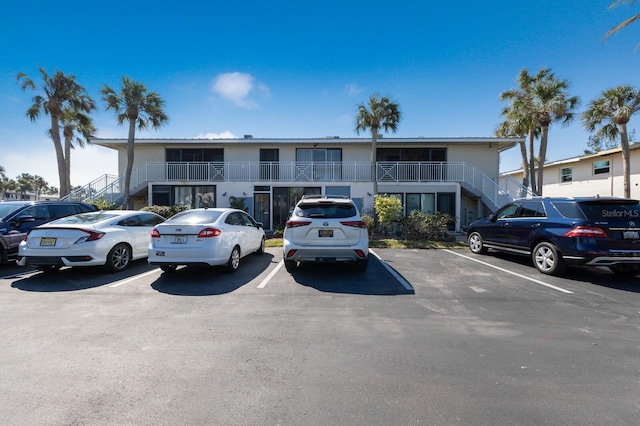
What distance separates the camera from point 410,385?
Result: 2646 mm

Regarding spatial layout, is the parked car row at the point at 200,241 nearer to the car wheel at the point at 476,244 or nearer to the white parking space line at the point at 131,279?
the white parking space line at the point at 131,279

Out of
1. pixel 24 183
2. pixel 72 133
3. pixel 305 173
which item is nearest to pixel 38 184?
pixel 24 183

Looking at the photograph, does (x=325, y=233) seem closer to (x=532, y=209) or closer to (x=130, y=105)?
(x=532, y=209)

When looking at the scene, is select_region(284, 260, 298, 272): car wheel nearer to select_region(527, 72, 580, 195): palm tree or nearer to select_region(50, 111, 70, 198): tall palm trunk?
select_region(527, 72, 580, 195): palm tree

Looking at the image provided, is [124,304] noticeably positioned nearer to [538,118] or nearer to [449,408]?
[449,408]

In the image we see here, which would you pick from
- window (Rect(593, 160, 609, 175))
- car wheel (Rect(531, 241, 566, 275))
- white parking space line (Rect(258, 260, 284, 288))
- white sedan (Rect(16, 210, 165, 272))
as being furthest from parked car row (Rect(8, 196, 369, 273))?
window (Rect(593, 160, 609, 175))

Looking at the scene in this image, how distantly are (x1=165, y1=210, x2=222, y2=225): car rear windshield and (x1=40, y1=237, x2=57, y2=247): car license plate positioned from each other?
2240 millimetres

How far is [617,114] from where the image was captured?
605 inches

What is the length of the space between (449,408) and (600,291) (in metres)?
5.28

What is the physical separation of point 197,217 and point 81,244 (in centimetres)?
235

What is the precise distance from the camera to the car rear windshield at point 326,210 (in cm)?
641

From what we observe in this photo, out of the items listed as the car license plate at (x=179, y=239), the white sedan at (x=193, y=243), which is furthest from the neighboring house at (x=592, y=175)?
the car license plate at (x=179, y=239)

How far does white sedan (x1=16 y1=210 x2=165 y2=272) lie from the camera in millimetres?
6191

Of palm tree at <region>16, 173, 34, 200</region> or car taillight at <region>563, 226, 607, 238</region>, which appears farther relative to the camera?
palm tree at <region>16, 173, 34, 200</region>
